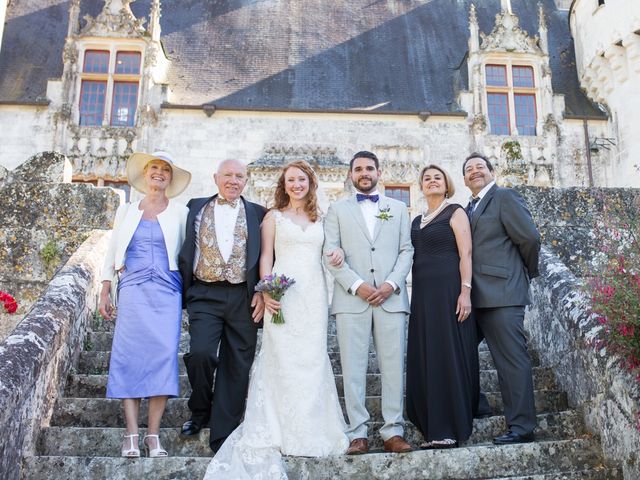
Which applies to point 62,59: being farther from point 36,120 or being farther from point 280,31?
point 280,31

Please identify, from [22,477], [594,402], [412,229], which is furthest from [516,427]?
[22,477]

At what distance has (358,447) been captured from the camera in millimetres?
3805

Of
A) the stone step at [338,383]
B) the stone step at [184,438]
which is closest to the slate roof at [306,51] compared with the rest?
the stone step at [338,383]

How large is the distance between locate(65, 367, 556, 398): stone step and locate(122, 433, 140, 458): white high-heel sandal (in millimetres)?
869

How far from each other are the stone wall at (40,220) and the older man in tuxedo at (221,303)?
219cm

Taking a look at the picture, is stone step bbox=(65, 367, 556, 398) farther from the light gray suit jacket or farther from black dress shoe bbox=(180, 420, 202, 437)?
the light gray suit jacket

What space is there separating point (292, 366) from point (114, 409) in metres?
1.24

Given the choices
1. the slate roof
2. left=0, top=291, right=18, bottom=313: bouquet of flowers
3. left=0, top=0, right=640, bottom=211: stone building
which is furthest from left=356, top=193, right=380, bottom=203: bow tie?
the slate roof

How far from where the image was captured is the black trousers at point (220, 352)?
159 inches

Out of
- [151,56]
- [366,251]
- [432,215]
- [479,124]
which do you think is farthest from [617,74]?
[366,251]

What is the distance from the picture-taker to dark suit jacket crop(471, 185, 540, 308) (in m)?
4.19

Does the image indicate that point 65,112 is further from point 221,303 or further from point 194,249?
point 221,303

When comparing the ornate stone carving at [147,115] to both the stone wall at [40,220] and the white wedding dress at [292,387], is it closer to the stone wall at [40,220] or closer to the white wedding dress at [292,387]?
the stone wall at [40,220]

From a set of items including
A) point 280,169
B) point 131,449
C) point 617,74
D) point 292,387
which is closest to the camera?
point 131,449
